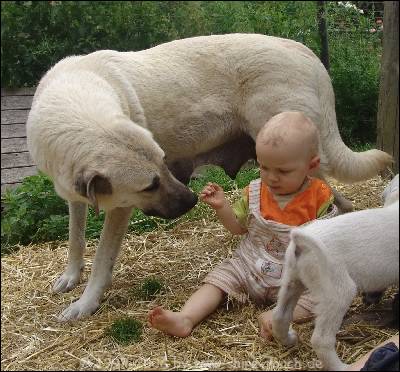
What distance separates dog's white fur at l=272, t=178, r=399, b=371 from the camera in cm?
195

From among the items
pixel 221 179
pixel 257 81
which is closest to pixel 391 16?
pixel 257 81

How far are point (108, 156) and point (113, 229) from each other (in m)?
0.64

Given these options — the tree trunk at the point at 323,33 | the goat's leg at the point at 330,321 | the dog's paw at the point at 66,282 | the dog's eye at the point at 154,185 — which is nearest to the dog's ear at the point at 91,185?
the dog's eye at the point at 154,185

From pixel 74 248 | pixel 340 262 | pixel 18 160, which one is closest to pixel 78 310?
pixel 74 248

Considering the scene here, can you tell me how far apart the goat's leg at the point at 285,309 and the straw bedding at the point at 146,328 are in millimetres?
105

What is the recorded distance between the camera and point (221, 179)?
5238mm

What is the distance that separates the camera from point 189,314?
2719 mm

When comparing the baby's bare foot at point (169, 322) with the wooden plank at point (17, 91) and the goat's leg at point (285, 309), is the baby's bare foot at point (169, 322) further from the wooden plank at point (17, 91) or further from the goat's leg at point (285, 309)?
the wooden plank at point (17, 91)

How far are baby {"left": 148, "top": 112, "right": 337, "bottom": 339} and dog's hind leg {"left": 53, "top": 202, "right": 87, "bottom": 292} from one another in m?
0.93

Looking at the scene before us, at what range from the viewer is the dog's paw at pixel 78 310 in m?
2.98

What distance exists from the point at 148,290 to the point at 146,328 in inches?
18.8

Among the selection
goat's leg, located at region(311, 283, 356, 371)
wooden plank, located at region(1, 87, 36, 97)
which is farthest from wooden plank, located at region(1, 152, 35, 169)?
goat's leg, located at region(311, 283, 356, 371)

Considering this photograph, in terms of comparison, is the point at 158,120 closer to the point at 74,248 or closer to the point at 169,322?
the point at 74,248

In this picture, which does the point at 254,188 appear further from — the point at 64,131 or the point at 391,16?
the point at 391,16
